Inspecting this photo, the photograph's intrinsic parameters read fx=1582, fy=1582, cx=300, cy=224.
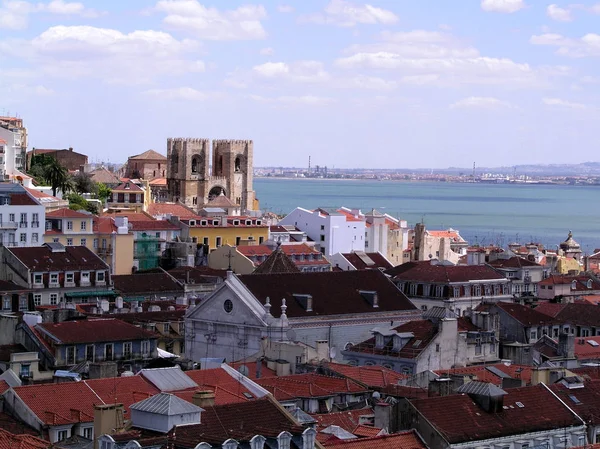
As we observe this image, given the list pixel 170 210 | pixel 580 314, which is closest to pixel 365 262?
pixel 170 210

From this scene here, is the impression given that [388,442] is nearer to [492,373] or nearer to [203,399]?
[203,399]

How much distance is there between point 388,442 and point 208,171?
407 feet

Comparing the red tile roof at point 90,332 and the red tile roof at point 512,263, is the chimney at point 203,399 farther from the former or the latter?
the red tile roof at point 512,263

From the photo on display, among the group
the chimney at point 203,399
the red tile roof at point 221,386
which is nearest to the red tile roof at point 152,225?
the red tile roof at point 221,386

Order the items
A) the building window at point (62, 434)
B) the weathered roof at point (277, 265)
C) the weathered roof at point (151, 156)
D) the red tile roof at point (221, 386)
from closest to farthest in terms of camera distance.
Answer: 1. the building window at point (62, 434)
2. the red tile roof at point (221, 386)
3. the weathered roof at point (277, 265)
4. the weathered roof at point (151, 156)

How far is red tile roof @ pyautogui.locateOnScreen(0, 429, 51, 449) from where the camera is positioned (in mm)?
34375

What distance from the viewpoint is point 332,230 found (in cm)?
11000

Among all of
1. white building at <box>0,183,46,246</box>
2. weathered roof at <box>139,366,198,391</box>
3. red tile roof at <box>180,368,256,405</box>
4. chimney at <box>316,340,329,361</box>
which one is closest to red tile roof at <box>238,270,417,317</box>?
chimney at <box>316,340,329,361</box>

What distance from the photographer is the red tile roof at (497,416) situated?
37.1 metres

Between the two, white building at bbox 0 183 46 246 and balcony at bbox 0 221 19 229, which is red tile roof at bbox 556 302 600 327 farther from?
balcony at bbox 0 221 19 229

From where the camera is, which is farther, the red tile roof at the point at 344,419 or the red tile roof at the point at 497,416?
the red tile roof at the point at 344,419

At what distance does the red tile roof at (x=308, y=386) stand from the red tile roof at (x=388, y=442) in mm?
7589

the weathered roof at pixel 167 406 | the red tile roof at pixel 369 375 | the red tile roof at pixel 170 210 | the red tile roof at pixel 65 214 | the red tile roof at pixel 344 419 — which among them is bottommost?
the red tile roof at pixel 369 375

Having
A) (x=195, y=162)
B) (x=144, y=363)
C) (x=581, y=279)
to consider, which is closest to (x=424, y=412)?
(x=144, y=363)
